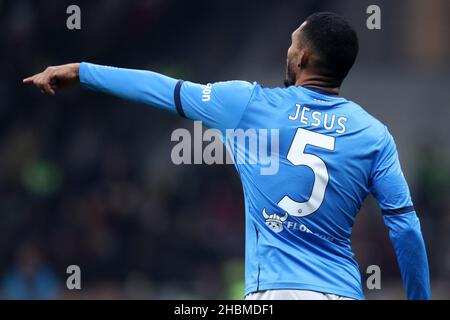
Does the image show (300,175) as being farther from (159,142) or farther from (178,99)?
(159,142)

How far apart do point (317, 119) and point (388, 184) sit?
0.40 meters

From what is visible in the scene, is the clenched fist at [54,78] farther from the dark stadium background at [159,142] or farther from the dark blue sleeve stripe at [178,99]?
the dark stadium background at [159,142]

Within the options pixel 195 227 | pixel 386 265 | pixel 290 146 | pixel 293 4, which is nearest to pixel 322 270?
pixel 290 146

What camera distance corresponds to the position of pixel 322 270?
161 inches

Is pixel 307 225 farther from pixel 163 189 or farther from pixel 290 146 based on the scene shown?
pixel 163 189

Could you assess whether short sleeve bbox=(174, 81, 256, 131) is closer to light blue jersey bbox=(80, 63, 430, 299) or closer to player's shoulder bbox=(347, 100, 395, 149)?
light blue jersey bbox=(80, 63, 430, 299)

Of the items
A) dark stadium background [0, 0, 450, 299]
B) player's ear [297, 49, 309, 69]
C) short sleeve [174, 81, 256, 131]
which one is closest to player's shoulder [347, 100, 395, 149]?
player's ear [297, 49, 309, 69]

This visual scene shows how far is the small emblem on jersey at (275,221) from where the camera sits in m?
4.10

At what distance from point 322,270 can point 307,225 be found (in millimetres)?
193

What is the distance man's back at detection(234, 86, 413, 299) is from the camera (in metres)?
4.09

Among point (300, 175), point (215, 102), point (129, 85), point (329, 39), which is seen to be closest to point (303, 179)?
point (300, 175)

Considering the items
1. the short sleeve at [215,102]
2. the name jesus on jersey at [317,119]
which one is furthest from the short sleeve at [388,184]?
the short sleeve at [215,102]

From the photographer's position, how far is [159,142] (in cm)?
1422
